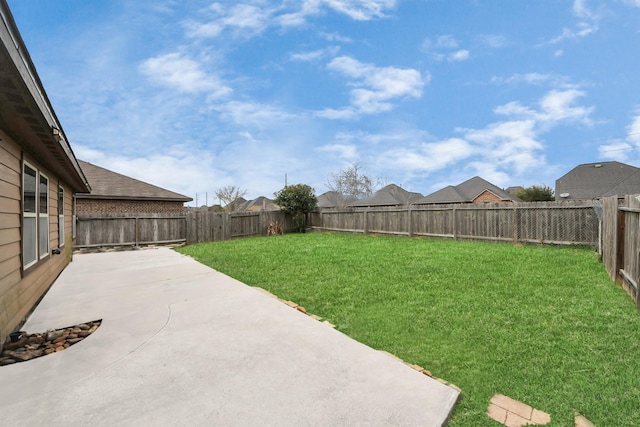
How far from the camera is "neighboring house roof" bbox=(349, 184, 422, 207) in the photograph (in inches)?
1217

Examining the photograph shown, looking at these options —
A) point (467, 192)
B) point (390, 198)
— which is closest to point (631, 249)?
point (467, 192)

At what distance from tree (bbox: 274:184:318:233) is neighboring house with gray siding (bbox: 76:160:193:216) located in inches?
208

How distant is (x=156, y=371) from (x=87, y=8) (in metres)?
7.61

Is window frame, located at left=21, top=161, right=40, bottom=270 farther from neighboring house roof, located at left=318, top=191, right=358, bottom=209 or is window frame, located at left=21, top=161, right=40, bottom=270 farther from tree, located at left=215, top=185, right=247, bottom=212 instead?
tree, located at left=215, top=185, right=247, bottom=212

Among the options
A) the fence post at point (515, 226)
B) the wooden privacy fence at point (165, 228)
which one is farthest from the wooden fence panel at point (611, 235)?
the wooden privacy fence at point (165, 228)

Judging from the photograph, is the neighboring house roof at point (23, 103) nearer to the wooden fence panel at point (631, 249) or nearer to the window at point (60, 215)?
the window at point (60, 215)

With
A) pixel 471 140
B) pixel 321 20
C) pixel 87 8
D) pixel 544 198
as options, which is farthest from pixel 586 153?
pixel 87 8

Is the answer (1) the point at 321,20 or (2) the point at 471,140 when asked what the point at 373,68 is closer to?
(1) the point at 321,20

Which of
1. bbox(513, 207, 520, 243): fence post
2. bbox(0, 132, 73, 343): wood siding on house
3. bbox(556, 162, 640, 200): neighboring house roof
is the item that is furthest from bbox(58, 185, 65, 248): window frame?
bbox(556, 162, 640, 200): neighboring house roof

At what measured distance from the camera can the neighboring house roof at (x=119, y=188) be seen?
14.6 metres

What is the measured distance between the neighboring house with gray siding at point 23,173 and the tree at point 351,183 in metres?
31.8

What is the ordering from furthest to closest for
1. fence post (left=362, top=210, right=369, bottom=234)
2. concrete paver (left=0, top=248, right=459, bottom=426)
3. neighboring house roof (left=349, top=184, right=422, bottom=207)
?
neighboring house roof (left=349, top=184, right=422, bottom=207) → fence post (left=362, top=210, right=369, bottom=234) → concrete paver (left=0, top=248, right=459, bottom=426)

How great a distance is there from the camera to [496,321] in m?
3.18

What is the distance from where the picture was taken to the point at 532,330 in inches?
116
